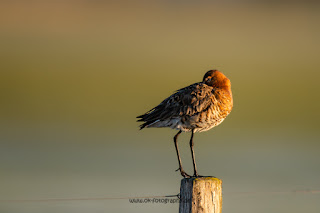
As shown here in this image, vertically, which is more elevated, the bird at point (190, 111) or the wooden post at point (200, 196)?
the bird at point (190, 111)

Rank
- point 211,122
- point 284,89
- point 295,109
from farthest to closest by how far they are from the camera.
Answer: point 284,89 → point 295,109 → point 211,122

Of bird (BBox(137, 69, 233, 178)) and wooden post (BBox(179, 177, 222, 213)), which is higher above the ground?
bird (BBox(137, 69, 233, 178))

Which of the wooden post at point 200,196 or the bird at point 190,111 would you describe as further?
the bird at point 190,111

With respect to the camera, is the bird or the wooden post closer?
the wooden post

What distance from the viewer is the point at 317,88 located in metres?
25.9

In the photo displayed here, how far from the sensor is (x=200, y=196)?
6312mm

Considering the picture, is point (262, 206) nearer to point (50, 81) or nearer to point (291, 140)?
point (291, 140)

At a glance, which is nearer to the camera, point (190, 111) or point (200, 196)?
point (200, 196)

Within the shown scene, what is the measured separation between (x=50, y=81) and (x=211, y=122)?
1837 centimetres

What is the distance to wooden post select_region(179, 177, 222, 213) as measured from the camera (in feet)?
20.6

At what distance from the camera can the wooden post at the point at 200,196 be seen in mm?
6277

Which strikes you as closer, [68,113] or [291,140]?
[291,140]

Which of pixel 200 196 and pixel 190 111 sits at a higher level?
pixel 190 111

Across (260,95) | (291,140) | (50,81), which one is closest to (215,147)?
(291,140)
